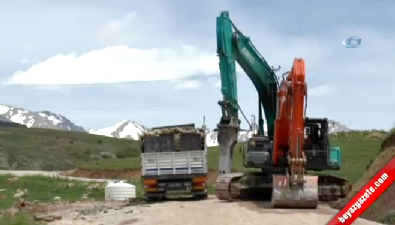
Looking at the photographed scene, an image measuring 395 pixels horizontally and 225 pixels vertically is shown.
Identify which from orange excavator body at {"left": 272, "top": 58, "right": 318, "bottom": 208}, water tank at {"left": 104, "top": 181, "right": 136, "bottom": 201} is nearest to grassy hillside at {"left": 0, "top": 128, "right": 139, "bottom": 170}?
water tank at {"left": 104, "top": 181, "right": 136, "bottom": 201}

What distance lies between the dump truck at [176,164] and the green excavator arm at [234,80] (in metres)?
1.39

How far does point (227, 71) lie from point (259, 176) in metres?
5.04

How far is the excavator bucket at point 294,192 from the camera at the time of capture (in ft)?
78.4

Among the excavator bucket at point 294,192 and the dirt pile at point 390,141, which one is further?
the dirt pile at point 390,141

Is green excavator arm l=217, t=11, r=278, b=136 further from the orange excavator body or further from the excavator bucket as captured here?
the excavator bucket

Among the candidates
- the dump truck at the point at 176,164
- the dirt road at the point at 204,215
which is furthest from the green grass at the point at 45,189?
the dirt road at the point at 204,215

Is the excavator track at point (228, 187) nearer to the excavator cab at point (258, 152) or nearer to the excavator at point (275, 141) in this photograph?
the excavator at point (275, 141)

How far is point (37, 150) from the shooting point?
11350 cm

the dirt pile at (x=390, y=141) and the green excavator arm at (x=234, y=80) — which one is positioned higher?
the green excavator arm at (x=234, y=80)

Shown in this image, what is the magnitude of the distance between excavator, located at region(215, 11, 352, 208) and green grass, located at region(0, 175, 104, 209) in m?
14.0

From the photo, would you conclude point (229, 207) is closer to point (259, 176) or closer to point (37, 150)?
point (259, 176)

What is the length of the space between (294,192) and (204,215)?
311 cm

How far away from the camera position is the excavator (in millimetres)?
23672

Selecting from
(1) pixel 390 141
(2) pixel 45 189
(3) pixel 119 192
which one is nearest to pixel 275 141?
(1) pixel 390 141
